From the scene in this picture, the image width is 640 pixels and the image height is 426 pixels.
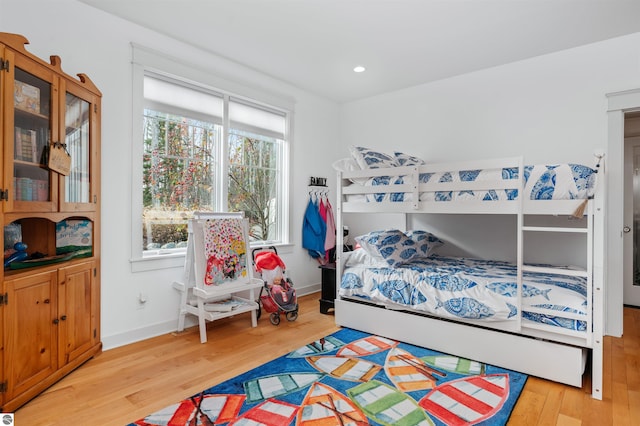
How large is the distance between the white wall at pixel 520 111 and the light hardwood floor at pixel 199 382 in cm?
140

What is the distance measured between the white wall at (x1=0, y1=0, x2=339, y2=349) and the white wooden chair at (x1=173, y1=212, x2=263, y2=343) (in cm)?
20

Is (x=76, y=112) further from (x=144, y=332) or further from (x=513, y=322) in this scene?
(x=513, y=322)

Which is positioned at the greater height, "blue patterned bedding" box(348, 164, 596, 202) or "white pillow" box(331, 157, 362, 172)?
"white pillow" box(331, 157, 362, 172)

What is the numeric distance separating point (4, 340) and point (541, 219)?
4.26 meters

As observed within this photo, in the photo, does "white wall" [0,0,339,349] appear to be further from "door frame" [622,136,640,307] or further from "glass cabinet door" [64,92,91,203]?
"door frame" [622,136,640,307]

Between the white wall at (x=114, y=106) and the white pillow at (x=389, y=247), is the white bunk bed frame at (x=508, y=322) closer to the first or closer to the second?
the white pillow at (x=389, y=247)

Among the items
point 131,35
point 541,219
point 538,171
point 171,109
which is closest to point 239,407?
point 538,171

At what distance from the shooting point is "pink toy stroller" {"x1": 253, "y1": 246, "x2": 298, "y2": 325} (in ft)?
11.5

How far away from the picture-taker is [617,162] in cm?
320

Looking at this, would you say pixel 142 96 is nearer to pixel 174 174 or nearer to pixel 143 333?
pixel 174 174

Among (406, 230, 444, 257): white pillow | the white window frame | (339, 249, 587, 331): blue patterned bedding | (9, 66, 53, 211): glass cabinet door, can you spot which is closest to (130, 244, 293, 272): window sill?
the white window frame

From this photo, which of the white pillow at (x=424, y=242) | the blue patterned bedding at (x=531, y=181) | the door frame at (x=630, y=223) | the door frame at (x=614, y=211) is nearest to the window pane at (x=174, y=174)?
the blue patterned bedding at (x=531, y=181)

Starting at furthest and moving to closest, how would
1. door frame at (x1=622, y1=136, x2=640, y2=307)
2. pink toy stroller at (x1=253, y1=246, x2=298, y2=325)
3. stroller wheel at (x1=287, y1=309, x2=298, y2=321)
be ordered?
door frame at (x1=622, y1=136, x2=640, y2=307) < stroller wheel at (x1=287, y1=309, x2=298, y2=321) < pink toy stroller at (x1=253, y1=246, x2=298, y2=325)

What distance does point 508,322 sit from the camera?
2.47 meters
